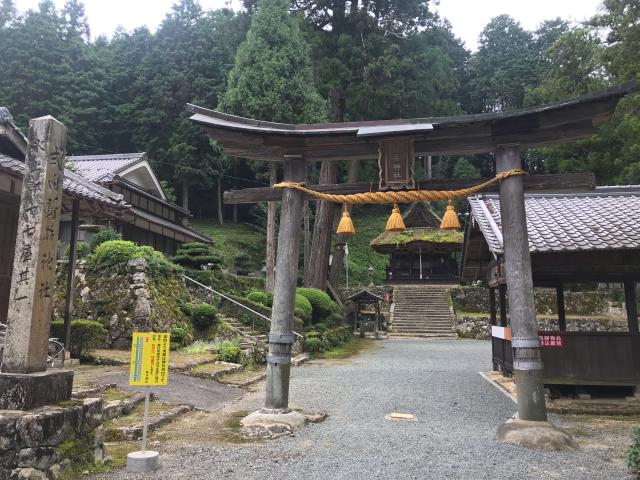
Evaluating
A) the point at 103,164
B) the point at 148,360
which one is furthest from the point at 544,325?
the point at 103,164

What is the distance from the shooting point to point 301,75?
21.5 meters

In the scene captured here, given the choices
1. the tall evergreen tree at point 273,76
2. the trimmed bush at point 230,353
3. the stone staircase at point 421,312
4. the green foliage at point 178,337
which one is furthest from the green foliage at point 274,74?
the stone staircase at point 421,312

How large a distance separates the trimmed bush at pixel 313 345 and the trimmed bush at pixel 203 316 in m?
3.68

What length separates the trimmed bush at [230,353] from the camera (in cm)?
1156

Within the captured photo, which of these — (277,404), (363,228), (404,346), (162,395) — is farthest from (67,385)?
(363,228)

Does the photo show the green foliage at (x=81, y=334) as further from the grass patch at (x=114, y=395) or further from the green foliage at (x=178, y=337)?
the grass patch at (x=114, y=395)

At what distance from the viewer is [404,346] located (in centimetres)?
1934

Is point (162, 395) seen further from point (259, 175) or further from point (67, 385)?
point (259, 175)

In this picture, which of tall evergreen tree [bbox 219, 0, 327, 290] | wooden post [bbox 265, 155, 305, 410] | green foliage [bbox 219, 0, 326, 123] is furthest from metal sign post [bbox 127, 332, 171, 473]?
green foliage [bbox 219, 0, 326, 123]

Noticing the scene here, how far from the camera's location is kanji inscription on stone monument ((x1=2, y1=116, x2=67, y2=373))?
168 inches

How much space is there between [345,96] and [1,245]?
1851cm

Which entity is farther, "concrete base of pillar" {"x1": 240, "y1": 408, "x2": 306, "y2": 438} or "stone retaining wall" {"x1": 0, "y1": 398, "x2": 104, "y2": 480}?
"concrete base of pillar" {"x1": 240, "y1": 408, "x2": 306, "y2": 438}

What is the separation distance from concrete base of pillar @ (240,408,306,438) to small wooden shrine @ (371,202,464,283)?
85.6ft

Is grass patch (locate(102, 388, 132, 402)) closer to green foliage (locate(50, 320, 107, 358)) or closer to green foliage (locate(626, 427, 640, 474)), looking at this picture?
green foliage (locate(50, 320, 107, 358))
